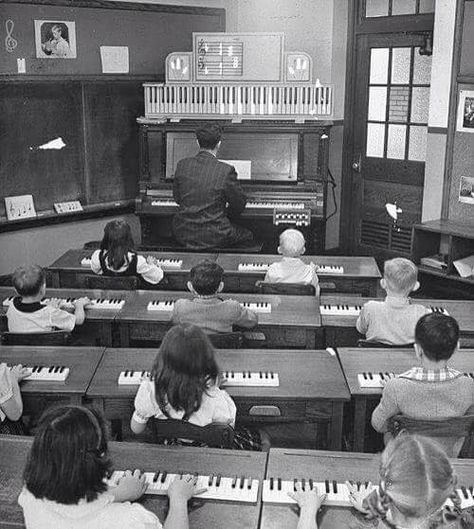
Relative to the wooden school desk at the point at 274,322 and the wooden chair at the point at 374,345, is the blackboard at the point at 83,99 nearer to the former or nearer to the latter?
the wooden school desk at the point at 274,322

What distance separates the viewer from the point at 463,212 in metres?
6.36

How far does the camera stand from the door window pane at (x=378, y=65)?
710 centimetres

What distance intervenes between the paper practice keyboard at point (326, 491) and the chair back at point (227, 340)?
1.19m

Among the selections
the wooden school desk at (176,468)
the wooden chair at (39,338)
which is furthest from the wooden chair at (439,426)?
the wooden chair at (39,338)

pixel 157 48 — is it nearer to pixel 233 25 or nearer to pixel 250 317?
pixel 233 25

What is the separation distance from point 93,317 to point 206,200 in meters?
2.19

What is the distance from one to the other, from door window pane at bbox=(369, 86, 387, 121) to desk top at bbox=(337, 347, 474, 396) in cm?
400

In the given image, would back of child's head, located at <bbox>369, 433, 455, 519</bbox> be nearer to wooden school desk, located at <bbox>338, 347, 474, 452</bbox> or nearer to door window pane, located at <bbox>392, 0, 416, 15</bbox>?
wooden school desk, located at <bbox>338, 347, 474, 452</bbox>

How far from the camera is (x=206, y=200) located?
614 cm

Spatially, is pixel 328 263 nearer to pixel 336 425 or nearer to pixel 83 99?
pixel 336 425

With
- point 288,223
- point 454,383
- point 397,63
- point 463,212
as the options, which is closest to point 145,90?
point 288,223

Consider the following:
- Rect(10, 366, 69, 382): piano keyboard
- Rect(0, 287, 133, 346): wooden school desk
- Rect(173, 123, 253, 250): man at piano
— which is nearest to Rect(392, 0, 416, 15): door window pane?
Rect(173, 123, 253, 250): man at piano

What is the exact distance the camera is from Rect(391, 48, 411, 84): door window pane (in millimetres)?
6902

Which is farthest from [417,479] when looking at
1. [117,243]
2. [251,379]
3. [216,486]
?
[117,243]
